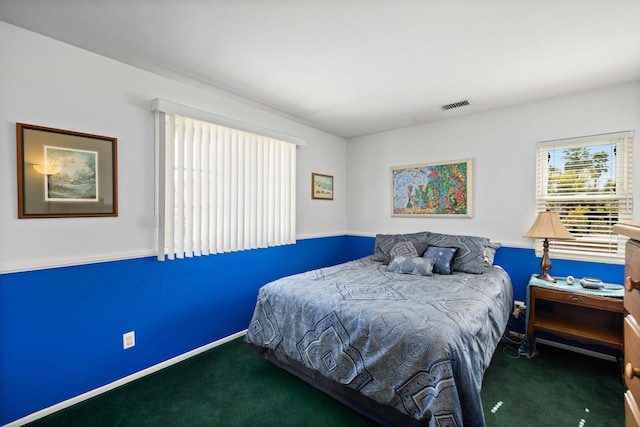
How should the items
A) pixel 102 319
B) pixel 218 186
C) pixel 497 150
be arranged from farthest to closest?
1. pixel 497 150
2. pixel 218 186
3. pixel 102 319

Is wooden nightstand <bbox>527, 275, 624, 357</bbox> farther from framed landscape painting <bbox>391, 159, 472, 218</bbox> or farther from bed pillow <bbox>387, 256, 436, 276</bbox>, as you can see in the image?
framed landscape painting <bbox>391, 159, 472, 218</bbox>

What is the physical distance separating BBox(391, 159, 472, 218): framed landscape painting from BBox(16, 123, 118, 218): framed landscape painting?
3.23 metres

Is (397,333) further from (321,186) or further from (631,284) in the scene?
(321,186)

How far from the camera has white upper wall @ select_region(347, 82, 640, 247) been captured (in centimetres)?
273

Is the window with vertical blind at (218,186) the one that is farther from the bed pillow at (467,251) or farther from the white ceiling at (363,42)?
→ the bed pillow at (467,251)

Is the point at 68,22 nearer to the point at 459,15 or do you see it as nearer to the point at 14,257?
the point at 14,257

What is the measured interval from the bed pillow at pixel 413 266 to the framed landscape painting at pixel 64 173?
101 inches

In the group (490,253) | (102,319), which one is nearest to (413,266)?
(490,253)

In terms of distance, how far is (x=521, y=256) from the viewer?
3.11 m

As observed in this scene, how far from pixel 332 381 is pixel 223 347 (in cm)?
135

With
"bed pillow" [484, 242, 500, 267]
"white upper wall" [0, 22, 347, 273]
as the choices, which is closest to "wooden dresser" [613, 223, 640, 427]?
"bed pillow" [484, 242, 500, 267]

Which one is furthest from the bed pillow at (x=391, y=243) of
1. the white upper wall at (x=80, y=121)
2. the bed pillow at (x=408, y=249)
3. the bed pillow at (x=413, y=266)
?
the white upper wall at (x=80, y=121)

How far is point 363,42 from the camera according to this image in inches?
79.2

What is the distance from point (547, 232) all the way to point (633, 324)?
236 centimetres
